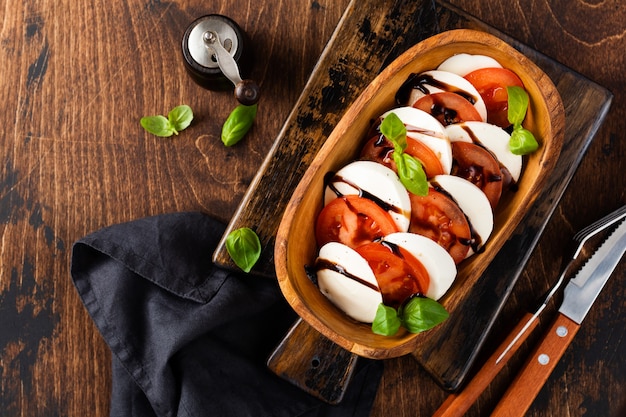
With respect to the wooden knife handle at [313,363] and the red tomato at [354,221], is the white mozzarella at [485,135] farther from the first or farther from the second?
the wooden knife handle at [313,363]

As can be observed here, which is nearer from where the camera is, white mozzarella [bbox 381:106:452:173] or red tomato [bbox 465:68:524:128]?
white mozzarella [bbox 381:106:452:173]

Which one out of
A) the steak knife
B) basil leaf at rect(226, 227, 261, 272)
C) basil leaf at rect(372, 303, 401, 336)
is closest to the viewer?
basil leaf at rect(372, 303, 401, 336)

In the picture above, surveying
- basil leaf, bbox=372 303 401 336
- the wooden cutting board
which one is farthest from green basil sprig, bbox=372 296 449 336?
the wooden cutting board

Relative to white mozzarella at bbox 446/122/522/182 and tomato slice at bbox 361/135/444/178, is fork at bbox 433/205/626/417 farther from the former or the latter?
tomato slice at bbox 361/135/444/178

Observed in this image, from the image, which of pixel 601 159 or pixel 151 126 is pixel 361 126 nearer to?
pixel 151 126

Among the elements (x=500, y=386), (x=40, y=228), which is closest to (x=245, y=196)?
(x=40, y=228)

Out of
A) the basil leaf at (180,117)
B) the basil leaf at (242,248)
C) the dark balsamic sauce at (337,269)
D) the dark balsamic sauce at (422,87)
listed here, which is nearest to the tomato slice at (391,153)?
the dark balsamic sauce at (422,87)
